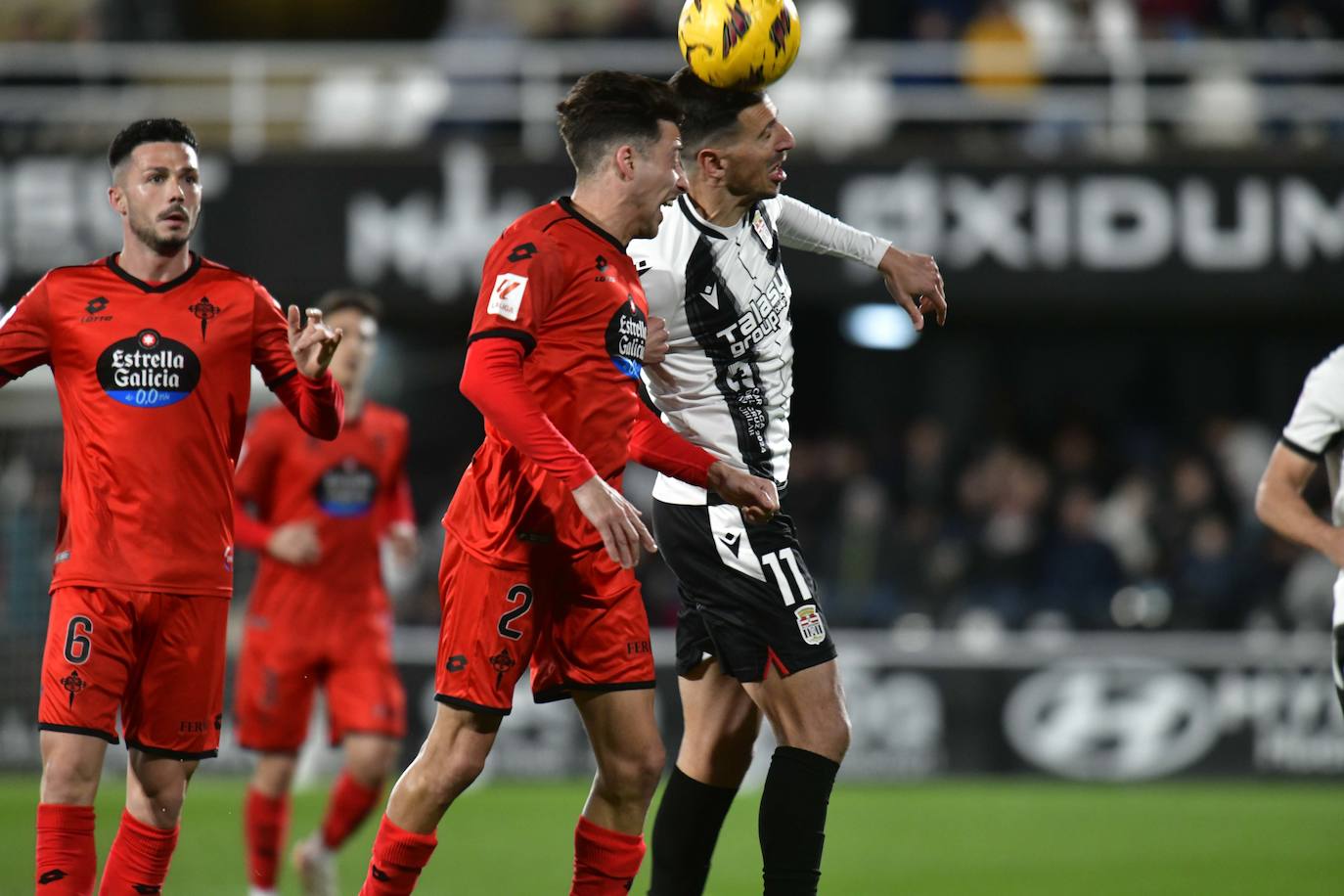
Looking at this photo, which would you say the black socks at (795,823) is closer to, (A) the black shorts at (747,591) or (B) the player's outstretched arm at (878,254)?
(A) the black shorts at (747,591)

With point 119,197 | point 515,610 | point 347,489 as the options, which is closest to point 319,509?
point 347,489

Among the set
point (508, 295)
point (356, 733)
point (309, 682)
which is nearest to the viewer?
point (508, 295)

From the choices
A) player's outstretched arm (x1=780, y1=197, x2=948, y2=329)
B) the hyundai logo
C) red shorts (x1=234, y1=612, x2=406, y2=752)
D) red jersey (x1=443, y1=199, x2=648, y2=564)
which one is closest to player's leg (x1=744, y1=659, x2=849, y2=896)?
red jersey (x1=443, y1=199, x2=648, y2=564)

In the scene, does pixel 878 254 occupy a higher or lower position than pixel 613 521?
higher

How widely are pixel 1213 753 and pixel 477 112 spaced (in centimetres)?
696

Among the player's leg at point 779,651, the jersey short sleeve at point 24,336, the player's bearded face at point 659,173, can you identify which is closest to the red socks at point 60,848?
the jersey short sleeve at point 24,336

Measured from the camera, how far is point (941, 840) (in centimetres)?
912

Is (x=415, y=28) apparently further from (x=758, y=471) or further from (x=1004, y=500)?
(x=758, y=471)

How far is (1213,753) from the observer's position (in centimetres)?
1202

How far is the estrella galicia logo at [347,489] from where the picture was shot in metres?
7.55

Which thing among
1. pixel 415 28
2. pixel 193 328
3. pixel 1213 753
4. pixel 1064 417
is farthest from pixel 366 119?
pixel 193 328

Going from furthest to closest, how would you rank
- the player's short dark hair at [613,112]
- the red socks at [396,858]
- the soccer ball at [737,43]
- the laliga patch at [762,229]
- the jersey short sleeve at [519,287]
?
the laliga patch at [762,229] < the soccer ball at [737,43] < the player's short dark hair at [613,112] < the red socks at [396,858] < the jersey short sleeve at [519,287]

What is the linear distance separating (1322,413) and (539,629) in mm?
2196

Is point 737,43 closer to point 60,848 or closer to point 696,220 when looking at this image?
point 696,220
